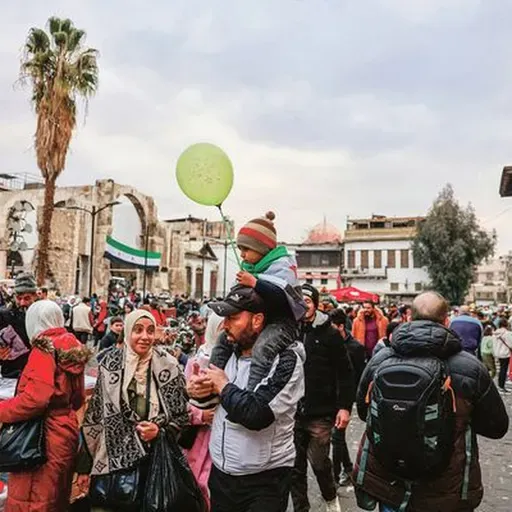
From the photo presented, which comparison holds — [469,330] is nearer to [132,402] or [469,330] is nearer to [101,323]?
[132,402]

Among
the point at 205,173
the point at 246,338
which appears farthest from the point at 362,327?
the point at 246,338

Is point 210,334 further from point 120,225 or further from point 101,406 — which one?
point 120,225

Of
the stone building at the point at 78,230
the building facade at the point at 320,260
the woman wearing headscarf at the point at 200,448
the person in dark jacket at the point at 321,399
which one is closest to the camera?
the woman wearing headscarf at the point at 200,448

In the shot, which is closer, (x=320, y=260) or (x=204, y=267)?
(x=204, y=267)

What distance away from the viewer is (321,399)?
176 inches

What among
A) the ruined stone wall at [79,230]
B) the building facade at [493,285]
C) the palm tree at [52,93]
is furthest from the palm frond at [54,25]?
the building facade at [493,285]

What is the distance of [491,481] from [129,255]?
30.9m

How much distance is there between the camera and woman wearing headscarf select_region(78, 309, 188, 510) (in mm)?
3066

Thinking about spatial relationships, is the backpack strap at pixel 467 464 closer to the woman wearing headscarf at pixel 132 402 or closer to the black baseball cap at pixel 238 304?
the black baseball cap at pixel 238 304

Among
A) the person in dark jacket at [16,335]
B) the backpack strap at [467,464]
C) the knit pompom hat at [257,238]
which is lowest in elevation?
the backpack strap at [467,464]

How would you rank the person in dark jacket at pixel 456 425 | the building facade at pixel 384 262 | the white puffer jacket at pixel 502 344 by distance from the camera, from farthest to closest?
the building facade at pixel 384 262 < the white puffer jacket at pixel 502 344 < the person in dark jacket at pixel 456 425

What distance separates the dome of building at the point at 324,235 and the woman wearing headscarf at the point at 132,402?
61963 millimetres

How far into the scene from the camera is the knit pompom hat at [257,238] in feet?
9.66

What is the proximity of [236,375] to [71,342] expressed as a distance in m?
1.33
